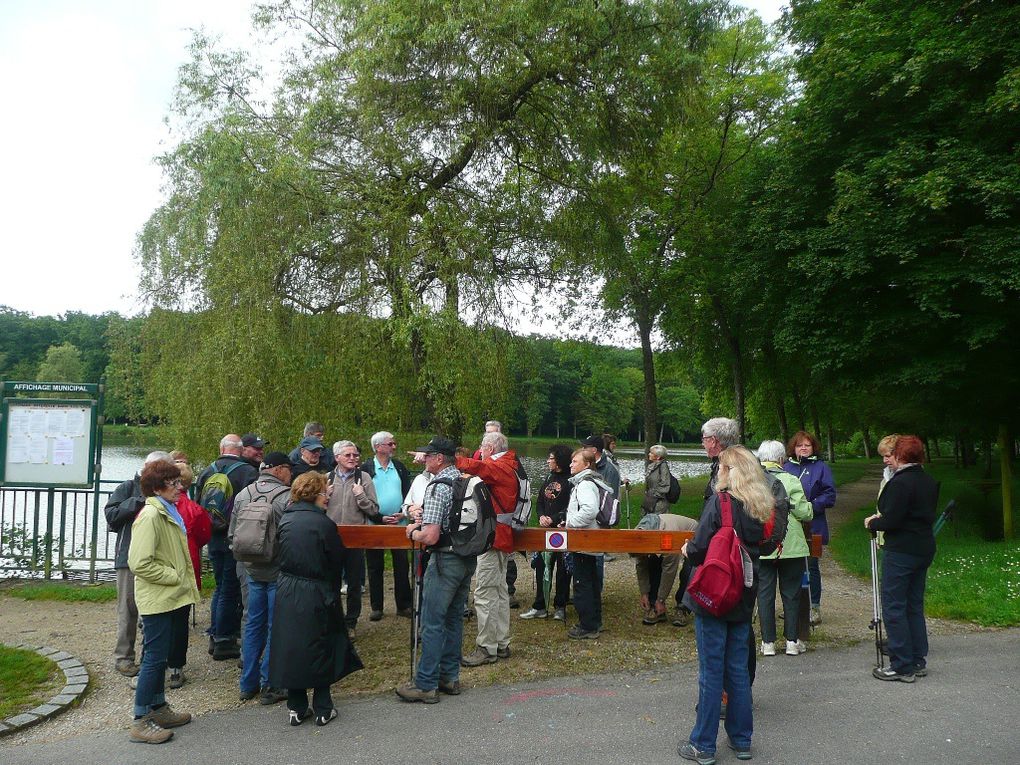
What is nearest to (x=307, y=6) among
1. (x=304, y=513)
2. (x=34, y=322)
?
(x=304, y=513)

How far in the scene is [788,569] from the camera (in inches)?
248

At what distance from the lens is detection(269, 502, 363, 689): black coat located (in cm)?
464

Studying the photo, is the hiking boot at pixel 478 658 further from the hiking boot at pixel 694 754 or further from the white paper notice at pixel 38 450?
the white paper notice at pixel 38 450

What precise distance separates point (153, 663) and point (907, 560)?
17.6 ft

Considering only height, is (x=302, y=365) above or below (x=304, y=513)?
above

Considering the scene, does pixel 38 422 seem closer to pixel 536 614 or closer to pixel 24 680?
pixel 24 680

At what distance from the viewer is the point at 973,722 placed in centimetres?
480

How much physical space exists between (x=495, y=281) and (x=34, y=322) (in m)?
77.2

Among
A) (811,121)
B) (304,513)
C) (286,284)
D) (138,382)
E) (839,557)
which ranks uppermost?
(811,121)

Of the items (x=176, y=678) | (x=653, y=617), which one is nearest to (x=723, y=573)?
(x=653, y=617)

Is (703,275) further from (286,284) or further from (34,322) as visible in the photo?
(34,322)

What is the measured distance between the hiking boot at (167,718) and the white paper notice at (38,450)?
540cm

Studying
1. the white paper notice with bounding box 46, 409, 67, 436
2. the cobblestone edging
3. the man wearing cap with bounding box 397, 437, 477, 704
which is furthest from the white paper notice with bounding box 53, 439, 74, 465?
the man wearing cap with bounding box 397, 437, 477, 704

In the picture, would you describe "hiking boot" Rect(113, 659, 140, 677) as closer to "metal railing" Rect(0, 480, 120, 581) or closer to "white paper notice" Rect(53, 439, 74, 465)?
"metal railing" Rect(0, 480, 120, 581)
